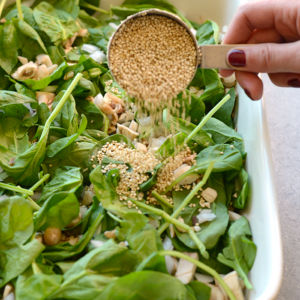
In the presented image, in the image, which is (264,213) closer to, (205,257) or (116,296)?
(205,257)

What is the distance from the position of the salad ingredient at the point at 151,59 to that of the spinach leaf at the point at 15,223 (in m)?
0.35

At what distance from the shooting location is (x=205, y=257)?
0.68 meters

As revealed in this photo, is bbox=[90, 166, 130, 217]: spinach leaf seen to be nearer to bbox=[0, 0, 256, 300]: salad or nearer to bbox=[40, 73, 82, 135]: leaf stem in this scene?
bbox=[0, 0, 256, 300]: salad

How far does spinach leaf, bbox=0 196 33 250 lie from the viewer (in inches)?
26.0

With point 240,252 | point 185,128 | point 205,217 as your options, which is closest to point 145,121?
point 185,128

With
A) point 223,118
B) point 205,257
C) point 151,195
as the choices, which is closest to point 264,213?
point 205,257

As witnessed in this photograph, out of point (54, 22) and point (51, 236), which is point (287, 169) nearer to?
point (51, 236)

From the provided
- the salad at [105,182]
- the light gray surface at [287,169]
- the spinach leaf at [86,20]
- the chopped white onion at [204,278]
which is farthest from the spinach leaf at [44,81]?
the light gray surface at [287,169]

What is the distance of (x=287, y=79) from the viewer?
85 cm

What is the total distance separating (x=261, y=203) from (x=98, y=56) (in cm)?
71

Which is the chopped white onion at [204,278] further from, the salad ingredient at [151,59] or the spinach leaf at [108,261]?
the salad ingredient at [151,59]

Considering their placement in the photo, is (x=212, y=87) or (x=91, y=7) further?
(x=91, y=7)

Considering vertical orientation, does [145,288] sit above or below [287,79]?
below

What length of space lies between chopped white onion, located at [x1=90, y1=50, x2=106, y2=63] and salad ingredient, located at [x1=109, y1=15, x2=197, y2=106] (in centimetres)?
32
